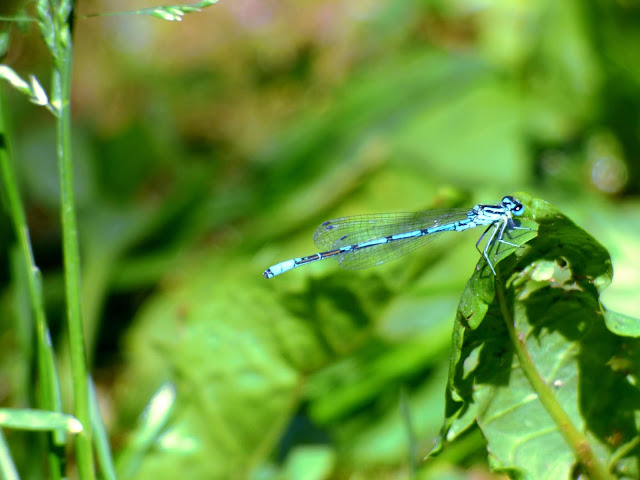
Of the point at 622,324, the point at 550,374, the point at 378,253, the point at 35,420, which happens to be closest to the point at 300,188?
the point at 378,253

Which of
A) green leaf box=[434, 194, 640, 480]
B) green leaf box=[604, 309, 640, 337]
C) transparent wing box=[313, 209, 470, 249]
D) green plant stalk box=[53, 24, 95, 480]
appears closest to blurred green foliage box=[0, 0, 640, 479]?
transparent wing box=[313, 209, 470, 249]

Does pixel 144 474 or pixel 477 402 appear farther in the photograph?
pixel 144 474

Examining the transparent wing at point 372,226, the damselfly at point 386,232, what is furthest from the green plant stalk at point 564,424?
the transparent wing at point 372,226

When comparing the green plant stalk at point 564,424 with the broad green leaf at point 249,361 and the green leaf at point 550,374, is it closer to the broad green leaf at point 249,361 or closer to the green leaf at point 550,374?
the green leaf at point 550,374

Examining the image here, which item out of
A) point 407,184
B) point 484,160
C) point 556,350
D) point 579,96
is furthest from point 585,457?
point 579,96

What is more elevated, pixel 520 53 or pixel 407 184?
pixel 520 53

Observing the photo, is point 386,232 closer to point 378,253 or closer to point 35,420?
point 378,253

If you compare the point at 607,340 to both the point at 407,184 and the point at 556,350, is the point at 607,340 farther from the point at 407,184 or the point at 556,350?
the point at 407,184
